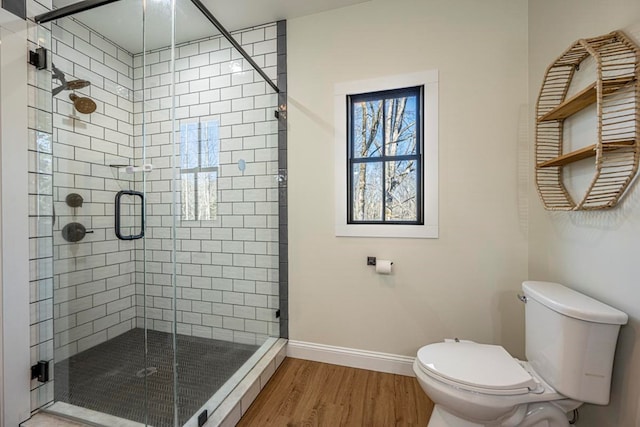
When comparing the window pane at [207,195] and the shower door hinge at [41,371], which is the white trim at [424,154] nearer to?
the window pane at [207,195]

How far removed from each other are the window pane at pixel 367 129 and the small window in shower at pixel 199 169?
3.41 ft

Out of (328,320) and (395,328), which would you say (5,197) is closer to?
(328,320)

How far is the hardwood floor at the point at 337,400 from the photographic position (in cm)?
150

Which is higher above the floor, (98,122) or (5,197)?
(98,122)

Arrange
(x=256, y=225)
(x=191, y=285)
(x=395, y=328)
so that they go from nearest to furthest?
1. (x=191, y=285)
2. (x=395, y=328)
3. (x=256, y=225)

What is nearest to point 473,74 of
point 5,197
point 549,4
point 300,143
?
point 549,4

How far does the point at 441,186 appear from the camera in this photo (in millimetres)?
1866

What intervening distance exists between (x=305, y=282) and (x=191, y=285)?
85 cm

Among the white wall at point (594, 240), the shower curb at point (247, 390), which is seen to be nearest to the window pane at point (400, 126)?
the white wall at point (594, 240)

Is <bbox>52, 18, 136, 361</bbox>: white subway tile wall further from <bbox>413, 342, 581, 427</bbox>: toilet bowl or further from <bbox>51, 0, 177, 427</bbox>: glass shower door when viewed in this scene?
<bbox>413, 342, 581, 427</bbox>: toilet bowl

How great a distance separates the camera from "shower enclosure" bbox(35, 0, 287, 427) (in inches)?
58.8

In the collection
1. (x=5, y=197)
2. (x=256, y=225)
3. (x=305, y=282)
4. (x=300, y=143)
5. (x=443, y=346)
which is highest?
(x=300, y=143)

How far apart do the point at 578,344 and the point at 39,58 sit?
2.90 meters

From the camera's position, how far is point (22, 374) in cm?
135
